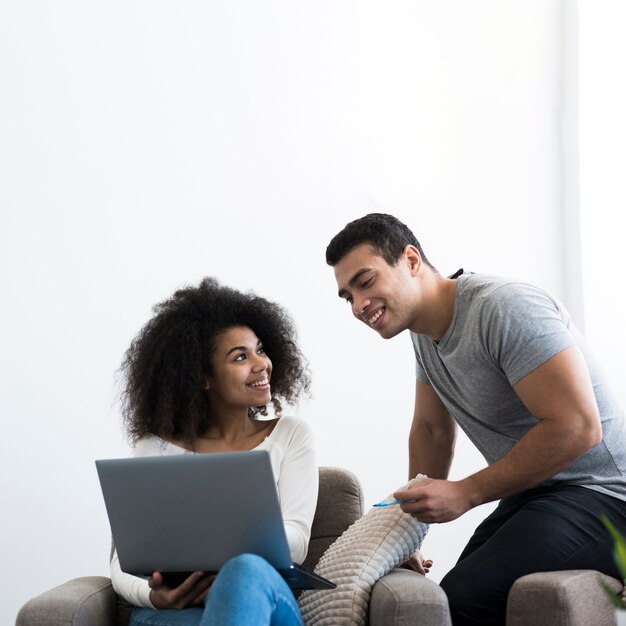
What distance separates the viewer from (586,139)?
3.64 m

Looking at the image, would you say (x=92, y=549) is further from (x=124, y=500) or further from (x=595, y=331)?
(x=595, y=331)

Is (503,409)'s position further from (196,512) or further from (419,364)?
(196,512)

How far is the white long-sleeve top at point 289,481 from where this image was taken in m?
2.12

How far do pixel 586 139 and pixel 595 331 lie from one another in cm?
71

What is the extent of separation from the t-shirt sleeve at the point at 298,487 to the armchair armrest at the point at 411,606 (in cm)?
27

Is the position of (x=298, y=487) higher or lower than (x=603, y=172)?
lower

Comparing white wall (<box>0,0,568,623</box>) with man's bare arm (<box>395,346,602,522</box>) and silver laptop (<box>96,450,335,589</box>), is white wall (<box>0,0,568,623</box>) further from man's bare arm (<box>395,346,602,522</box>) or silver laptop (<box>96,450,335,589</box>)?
man's bare arm (<box>395,346,602,522</box>)

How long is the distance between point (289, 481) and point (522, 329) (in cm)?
63

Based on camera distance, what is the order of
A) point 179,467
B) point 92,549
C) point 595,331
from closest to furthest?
1. point 179,467
2. point 92,549
3. point 595,331

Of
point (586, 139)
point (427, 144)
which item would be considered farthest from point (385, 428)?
point (586, 139)

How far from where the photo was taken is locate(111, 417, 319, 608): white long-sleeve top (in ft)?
6.97

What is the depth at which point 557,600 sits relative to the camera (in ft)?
6.10

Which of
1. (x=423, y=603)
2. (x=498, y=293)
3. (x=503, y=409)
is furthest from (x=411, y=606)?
(x=498, y=293)

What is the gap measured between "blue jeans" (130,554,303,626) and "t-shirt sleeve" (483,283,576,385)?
68cm
